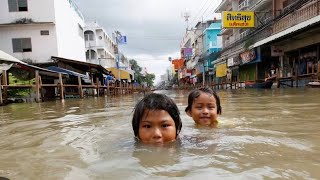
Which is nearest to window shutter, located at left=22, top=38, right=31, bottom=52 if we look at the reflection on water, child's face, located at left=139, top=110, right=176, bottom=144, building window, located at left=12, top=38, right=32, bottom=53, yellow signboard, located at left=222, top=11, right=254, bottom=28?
building window, located at left=12, top=38, right=32, bottom=53

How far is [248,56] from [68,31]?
14700 millimetres

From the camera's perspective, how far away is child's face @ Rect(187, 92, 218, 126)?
4637mm

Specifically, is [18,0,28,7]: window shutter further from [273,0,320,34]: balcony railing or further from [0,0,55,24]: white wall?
[273,0,320,34]: balcony railing

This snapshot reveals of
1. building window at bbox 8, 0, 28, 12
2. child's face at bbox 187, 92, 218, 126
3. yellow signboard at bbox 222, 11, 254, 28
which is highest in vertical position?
building window at bbox 8, 0, 28, 12

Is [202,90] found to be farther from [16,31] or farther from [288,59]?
[16,31]

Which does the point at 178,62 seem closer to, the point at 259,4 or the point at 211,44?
the point at 211,44

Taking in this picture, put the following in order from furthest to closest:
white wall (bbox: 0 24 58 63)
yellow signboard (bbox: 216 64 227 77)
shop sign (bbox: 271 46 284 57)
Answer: yellow signboard (bbox: 216 64 227 77) → white wall (bbox: 0 24 58 63) → shop sign (bbox: 271 46 284 57)

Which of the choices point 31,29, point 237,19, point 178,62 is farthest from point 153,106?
point 178,62

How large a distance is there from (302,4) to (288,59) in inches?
198

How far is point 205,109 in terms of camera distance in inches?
186

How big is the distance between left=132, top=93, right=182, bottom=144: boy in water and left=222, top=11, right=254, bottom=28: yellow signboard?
24795mm

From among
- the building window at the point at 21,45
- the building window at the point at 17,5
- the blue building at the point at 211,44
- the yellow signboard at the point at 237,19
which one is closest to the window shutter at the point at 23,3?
the building window at the point at 17,5

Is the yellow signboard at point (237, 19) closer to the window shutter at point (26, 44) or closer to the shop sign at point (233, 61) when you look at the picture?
the shop sign at point (233, 61)

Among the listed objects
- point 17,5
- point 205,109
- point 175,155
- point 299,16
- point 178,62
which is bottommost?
point 175,155
